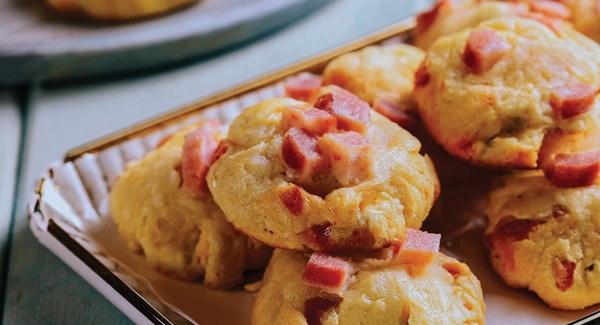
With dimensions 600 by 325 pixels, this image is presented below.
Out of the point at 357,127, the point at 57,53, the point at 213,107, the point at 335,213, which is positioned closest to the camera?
the point at 335,213

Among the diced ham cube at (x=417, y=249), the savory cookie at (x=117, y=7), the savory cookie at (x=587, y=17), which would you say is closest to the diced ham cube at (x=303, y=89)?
the diced ham cube at (x=417, y=249)

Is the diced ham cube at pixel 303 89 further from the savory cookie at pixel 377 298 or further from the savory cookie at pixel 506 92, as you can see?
the savory cookie at pixel 377 298

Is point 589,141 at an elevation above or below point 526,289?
above

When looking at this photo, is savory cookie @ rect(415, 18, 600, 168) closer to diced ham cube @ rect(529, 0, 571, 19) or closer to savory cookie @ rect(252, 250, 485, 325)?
savory cookie @ rect(252, 250, 485, 325)

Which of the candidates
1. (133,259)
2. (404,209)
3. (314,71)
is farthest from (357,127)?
(314,71)

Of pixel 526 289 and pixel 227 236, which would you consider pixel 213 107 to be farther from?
pixel 526 289

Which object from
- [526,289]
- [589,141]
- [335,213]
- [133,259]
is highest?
[335,213]

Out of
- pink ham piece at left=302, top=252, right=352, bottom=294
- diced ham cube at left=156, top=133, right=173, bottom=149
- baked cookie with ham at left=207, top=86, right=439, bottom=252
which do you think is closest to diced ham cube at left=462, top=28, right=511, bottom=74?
baked cookie with ham at left=207, top=86, right=439, bottom=252
